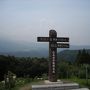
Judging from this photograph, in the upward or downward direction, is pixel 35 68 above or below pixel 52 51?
below

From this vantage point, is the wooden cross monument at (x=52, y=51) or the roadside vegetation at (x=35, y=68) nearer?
the wooden cross monument at (x=52, y=51)

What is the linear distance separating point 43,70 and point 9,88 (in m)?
10.2

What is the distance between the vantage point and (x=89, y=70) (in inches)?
712

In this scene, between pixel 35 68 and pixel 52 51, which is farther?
pixel 35 68

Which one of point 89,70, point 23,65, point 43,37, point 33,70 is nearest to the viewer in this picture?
point 43,37

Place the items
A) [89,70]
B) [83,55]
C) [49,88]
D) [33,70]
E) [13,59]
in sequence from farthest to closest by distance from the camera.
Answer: [83,55], [13,59], [33,70], [89,70], [49,88]

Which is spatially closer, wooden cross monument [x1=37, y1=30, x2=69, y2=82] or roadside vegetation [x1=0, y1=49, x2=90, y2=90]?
wooden cross monument [x1=37, y1=30, x2=69, y2=82]

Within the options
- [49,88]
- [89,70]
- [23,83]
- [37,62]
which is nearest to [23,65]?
[37,62]

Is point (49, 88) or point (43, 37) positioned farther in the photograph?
point (43, 37)

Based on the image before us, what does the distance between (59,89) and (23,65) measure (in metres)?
12.4

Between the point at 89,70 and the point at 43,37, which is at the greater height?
the point at 43,37

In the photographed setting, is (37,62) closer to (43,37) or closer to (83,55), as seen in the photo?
(83,55)

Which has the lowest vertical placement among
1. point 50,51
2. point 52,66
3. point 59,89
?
point 59,89

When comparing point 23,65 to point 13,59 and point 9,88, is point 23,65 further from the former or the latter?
point 9,88
